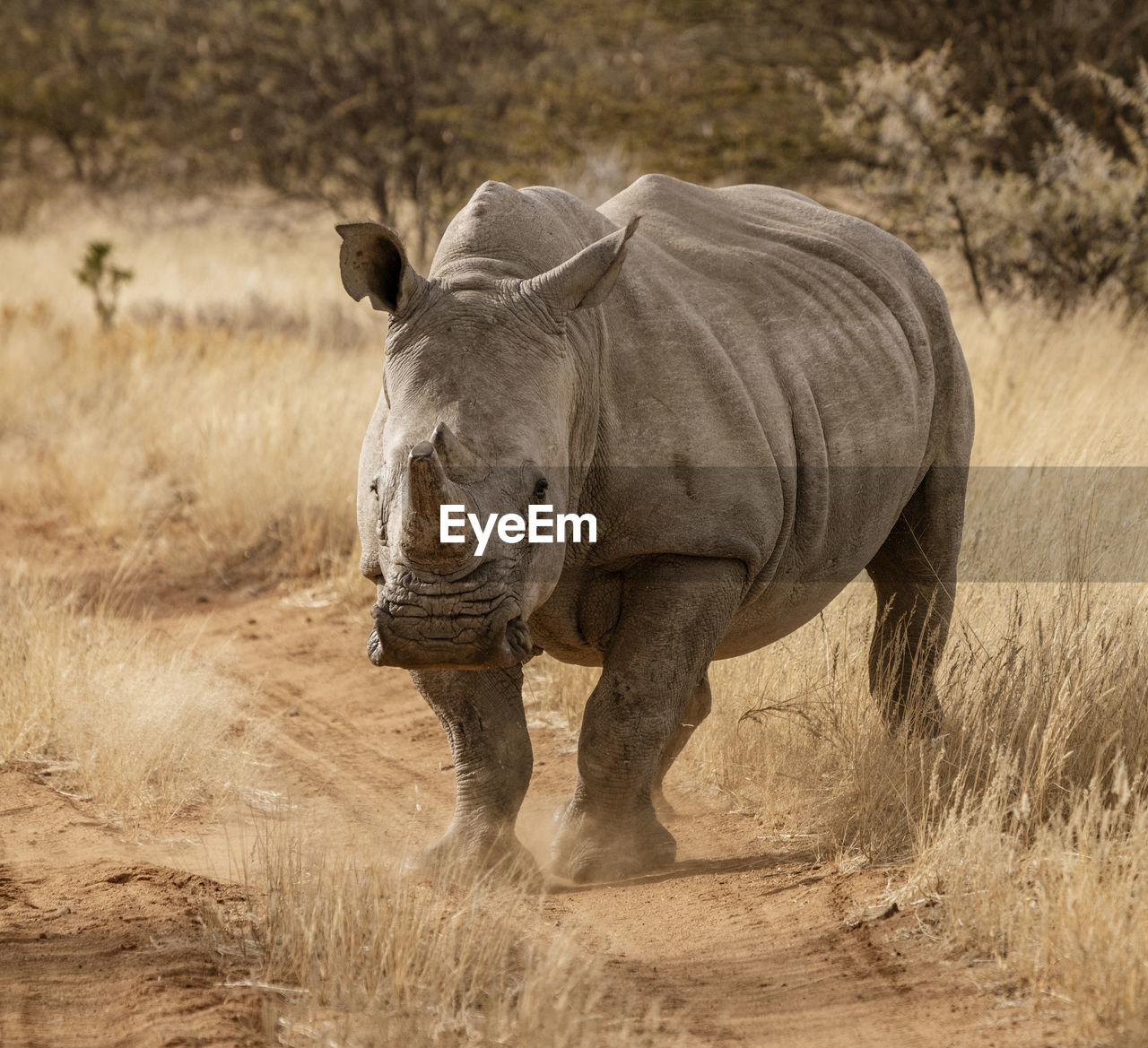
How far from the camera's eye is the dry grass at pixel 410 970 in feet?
9.56

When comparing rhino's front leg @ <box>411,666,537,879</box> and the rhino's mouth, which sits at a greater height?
the rhino's mouth

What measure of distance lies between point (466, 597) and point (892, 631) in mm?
2408

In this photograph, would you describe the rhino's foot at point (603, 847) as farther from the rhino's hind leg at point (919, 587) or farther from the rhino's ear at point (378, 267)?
the rhino's ear at point (378, 267)

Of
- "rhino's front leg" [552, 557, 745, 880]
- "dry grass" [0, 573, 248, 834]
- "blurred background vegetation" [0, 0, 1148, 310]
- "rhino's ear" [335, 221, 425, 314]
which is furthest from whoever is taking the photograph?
"blurred background vegetation" [0, 0, 1148, 310]

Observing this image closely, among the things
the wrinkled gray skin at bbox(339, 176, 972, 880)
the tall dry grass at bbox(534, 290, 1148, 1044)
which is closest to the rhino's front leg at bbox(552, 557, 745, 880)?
the wrinkled gray skin at bbox(339, 176, 972, 880)

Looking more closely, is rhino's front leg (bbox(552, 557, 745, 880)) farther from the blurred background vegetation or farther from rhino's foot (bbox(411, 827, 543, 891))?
the blurred background vegetation

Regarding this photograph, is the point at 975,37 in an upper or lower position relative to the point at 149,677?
upper

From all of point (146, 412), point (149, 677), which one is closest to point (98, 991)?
point (149, 677)

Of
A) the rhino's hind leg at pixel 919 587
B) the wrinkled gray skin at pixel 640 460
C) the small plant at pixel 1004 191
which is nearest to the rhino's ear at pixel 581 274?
the wrinkled gray skin at pixel 640 460

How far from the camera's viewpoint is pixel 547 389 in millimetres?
3365

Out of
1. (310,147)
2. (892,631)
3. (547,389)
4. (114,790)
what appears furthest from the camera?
(310,147)

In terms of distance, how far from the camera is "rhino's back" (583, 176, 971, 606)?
3.77 metres

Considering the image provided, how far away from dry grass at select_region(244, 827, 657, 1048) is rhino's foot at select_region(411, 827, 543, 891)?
27 cm

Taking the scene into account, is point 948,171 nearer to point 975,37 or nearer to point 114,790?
point 975,37
